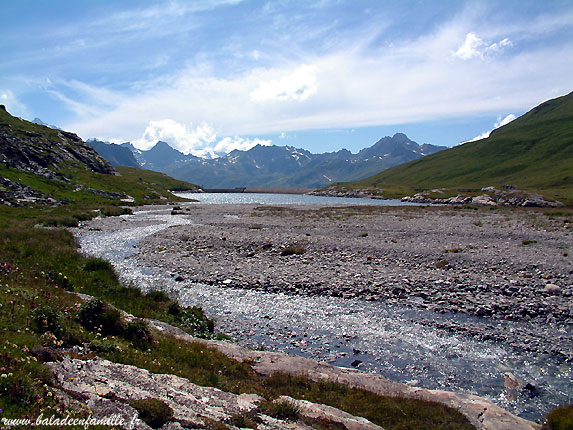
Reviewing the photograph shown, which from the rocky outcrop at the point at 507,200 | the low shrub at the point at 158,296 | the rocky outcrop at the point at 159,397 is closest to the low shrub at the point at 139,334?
the rocky outcrop at the point at 159,397

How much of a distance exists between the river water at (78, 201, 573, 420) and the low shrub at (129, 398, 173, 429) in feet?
31.0

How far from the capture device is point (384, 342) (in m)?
17.3

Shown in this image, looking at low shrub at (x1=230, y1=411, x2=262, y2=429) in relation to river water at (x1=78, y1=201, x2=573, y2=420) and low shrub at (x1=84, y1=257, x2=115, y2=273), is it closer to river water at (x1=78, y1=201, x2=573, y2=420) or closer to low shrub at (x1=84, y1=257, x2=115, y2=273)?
river water at (x1=78, y1=201, x2=573, y2=420)

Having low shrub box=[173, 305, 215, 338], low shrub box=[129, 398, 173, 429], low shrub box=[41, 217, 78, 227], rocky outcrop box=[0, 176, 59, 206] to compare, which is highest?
rocky outcrop box=[0, 176, 59, 206]

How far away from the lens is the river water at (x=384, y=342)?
45.0ft

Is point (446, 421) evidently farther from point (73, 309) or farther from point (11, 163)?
point (11, 163)

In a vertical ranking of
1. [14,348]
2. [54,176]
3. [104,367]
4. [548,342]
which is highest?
[54,176]

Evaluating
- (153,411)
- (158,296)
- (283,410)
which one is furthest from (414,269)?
(153,411)

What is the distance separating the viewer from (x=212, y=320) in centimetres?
1886

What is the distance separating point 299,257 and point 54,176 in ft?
323

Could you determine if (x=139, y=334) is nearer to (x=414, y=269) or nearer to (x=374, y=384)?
(x=374, y=384)

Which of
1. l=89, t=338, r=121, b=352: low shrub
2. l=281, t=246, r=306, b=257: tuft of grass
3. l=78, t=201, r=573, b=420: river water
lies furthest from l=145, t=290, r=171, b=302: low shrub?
l=281, t=246, r=306, b=257: tuft of grass

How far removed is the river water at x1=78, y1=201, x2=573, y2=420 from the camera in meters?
13.7

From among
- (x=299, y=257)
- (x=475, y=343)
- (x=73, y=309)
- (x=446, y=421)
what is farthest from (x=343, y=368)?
(x=299, y=257)
